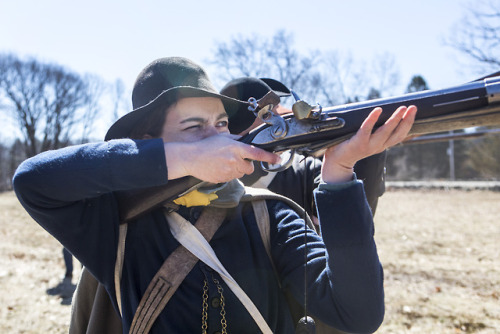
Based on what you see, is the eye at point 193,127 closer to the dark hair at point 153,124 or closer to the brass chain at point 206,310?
the dark hair at point 153,124

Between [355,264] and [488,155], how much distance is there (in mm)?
36832

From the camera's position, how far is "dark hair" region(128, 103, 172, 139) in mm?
2186

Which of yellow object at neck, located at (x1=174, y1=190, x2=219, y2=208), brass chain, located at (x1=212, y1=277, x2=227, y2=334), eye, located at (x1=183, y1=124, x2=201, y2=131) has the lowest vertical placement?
brass chain, located at (x1=212, y1=277, x2=227, y2=334)

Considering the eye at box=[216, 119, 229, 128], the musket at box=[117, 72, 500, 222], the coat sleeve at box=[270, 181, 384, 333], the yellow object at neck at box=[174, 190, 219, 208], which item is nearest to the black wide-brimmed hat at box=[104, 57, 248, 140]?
the eye at box=[216, 119, 229, 128]

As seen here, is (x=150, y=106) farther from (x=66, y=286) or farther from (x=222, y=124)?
(x=66, y=286)

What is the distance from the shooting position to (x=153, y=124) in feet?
7.31

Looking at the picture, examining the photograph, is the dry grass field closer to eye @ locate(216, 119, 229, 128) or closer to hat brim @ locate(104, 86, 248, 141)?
eye @ locate(216, 119, 229, 128)

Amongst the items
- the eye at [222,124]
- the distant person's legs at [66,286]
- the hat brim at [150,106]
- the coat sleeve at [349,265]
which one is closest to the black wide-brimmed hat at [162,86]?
the hat brim at [150,106]

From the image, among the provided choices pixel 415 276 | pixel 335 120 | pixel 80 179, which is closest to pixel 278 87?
pixel 335 120

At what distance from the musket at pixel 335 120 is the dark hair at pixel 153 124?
382mm

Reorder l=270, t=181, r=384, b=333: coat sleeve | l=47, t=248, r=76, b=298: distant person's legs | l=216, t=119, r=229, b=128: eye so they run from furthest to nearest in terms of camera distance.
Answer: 1. l=47, t=248, r=76, b=298: distant person's legs
2. l=216, t=119, r=229, b=128: eye
3. l=270, t=181, r=384, b=333: coat sleeve

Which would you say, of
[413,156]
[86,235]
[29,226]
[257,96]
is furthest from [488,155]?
[86,235]

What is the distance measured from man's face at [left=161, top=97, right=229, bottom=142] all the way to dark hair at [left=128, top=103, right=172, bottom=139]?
0.09 feet

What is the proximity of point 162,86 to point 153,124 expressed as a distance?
221mm
